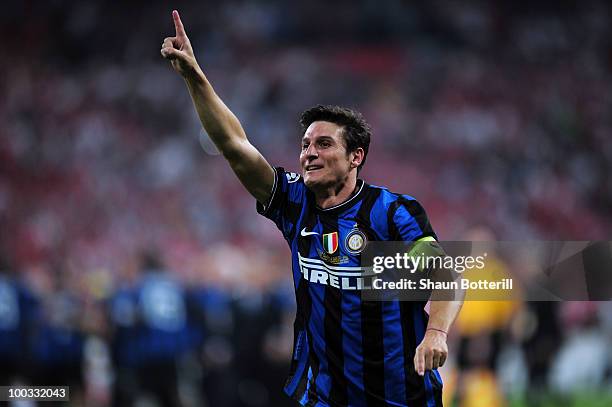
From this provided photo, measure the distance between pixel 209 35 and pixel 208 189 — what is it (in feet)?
13.7

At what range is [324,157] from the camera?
3.58m

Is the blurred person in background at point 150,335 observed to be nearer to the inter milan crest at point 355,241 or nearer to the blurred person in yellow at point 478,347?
the blurred person in yellow at point 478,347

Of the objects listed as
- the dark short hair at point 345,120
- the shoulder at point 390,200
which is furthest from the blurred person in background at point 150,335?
the shoulder at point 390,200

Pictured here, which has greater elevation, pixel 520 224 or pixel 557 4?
pixel 557 4

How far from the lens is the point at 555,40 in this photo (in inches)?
651

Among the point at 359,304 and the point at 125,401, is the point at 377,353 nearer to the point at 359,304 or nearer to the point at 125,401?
the point at 359,304

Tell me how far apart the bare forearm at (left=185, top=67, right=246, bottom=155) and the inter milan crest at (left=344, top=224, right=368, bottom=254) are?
63 centimetres

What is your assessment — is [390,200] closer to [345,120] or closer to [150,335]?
[345,120]

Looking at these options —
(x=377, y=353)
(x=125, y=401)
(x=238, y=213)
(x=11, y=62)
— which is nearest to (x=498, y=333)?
(x=125, y=401)

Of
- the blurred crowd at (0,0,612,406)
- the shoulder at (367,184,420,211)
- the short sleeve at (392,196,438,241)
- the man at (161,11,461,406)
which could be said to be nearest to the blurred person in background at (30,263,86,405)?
the blurred crowd at (0,0,612,406)

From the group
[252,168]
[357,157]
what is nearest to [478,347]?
[357,157]

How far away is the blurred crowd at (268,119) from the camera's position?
13.4 m

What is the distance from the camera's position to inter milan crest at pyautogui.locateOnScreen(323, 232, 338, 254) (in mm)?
3514

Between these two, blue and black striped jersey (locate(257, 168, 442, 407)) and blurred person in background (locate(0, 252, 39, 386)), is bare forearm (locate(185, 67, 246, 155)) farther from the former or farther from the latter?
blurred person in background (locate(0, 252, 39, 386))
